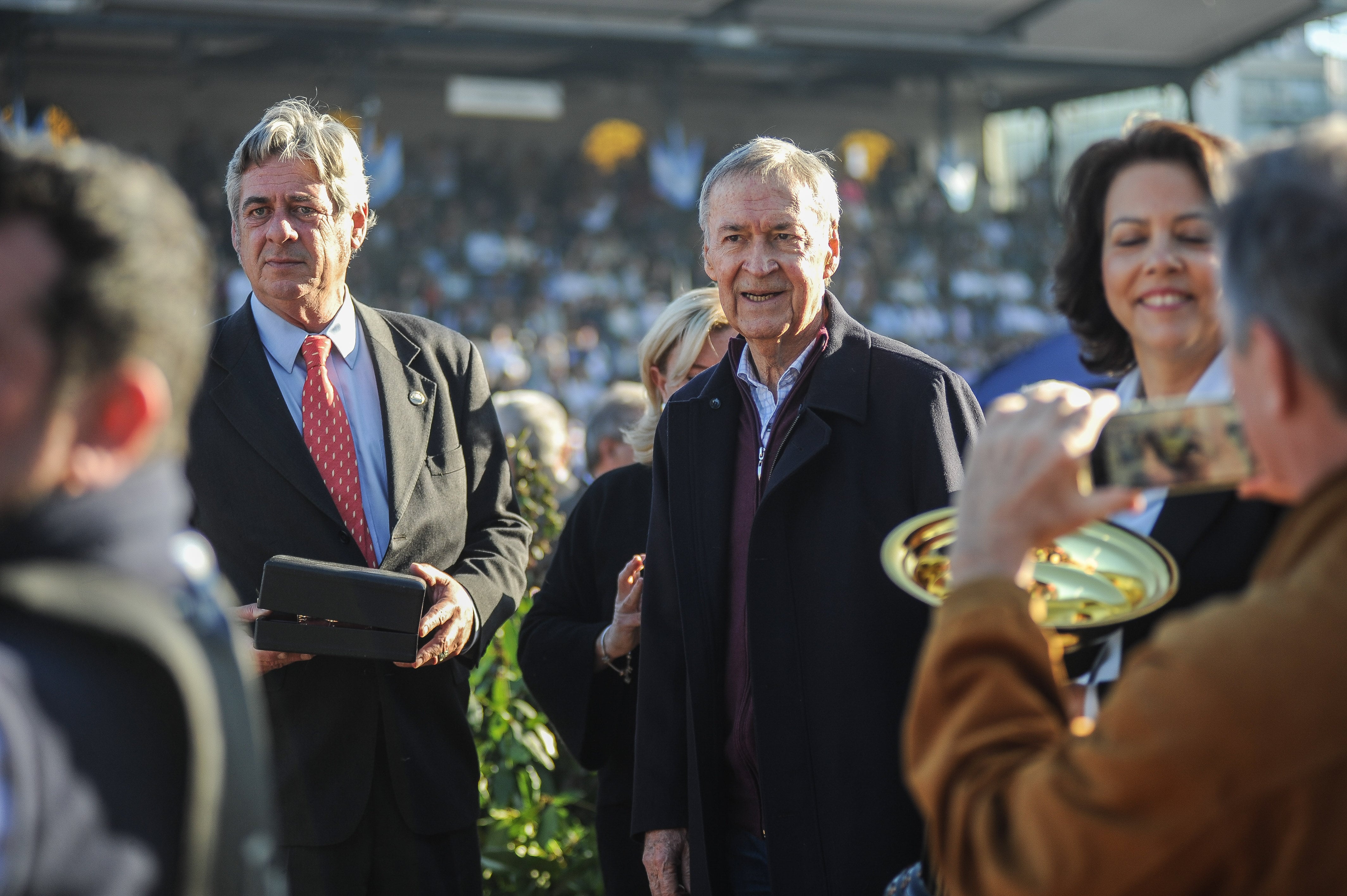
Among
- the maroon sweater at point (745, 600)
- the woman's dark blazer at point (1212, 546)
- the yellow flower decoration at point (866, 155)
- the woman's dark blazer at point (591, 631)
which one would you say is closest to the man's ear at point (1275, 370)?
the woman's dark blazer at point (1212, 546)

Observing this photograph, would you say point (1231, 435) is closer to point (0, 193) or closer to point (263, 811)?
point (263, 811)

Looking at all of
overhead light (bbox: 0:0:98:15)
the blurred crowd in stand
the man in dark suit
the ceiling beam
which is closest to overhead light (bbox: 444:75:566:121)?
the blurred crowd in stand

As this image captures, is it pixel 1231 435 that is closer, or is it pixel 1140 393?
pixel 1231 435

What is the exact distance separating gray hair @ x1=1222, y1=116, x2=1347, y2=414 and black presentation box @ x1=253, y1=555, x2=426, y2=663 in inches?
73.2

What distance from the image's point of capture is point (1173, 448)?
1399mm

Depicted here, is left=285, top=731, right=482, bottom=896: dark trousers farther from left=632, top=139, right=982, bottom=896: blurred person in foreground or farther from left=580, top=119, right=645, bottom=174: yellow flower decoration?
left=580, top=119, right=645, bottom=174: yellow flower decoration

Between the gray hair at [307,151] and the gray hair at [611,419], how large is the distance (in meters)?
1.55

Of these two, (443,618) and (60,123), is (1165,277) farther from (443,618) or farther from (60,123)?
(60,123)

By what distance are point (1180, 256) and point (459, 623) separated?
1.70 metres

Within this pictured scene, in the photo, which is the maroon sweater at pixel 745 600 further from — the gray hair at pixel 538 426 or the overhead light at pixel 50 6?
the overhead light at pixel 50 6

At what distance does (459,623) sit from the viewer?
9.56ft

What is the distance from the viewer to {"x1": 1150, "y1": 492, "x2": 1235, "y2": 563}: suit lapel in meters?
1.94

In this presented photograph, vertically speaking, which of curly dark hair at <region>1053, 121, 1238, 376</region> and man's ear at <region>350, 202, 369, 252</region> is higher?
man's ear at <region>350, 202, 369, 252</region>

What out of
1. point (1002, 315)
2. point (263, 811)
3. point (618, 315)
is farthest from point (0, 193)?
point (1002, 315)
